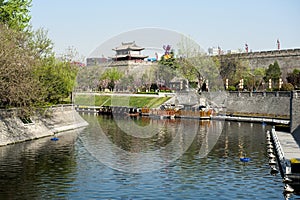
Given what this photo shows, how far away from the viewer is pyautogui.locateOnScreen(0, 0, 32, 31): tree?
61.5 meters

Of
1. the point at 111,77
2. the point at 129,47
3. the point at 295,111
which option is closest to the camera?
the point at 295,111

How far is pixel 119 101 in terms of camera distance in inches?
3760

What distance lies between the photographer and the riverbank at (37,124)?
137ft

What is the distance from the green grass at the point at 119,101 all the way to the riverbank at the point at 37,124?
95.4ft

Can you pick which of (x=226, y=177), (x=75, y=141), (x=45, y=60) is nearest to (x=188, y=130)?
(x=75, y=141)

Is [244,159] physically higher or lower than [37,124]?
lower

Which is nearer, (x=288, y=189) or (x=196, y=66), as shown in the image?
(x=288, y=189)

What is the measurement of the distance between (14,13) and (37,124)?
22.2 metres

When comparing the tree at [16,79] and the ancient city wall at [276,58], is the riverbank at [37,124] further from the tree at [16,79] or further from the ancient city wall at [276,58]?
the ancient city wall at [276,58]

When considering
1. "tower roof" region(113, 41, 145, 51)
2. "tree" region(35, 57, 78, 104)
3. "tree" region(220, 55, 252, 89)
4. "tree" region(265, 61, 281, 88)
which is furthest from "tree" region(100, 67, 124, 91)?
"tree" region(35, 57, 78, 104)

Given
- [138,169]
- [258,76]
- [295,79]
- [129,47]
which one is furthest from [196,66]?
[138,169]

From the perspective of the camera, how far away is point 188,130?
55.0 m

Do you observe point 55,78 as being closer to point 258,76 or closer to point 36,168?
point 36,168

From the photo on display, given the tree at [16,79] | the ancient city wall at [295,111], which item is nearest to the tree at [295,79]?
the ancient city wall at [295,111]
